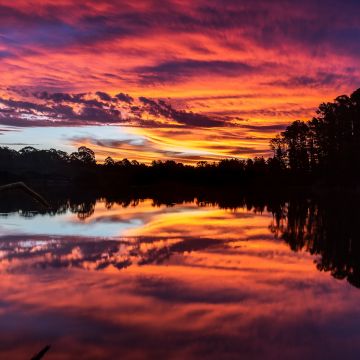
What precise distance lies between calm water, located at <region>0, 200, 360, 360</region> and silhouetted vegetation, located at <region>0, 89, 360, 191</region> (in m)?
57.5

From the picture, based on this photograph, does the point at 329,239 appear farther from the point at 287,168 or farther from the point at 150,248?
the point at 287,168

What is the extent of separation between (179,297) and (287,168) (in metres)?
93.6

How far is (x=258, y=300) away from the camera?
9383 mm

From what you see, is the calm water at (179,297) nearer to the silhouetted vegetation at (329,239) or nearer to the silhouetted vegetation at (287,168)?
the silhouetted vegetation at (329,239)

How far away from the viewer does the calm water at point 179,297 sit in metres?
6.95

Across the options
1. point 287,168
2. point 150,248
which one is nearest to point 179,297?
point 150,248

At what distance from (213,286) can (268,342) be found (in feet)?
10.9

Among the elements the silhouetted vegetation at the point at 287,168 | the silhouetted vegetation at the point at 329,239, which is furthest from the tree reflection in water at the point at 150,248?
the silhouetted vegetation at the point at 287,168

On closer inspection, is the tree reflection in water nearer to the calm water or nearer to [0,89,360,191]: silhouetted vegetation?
the calm water

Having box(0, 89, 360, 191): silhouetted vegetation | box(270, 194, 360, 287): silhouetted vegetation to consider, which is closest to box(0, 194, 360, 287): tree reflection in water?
box(270, 194, 360, 287): silhouetted vegetation

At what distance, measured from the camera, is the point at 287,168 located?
101m

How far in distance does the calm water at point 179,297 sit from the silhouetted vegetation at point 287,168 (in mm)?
57470

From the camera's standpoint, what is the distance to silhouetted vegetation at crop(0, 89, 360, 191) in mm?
74000

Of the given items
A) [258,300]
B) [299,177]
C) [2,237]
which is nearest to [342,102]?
[299,177]
